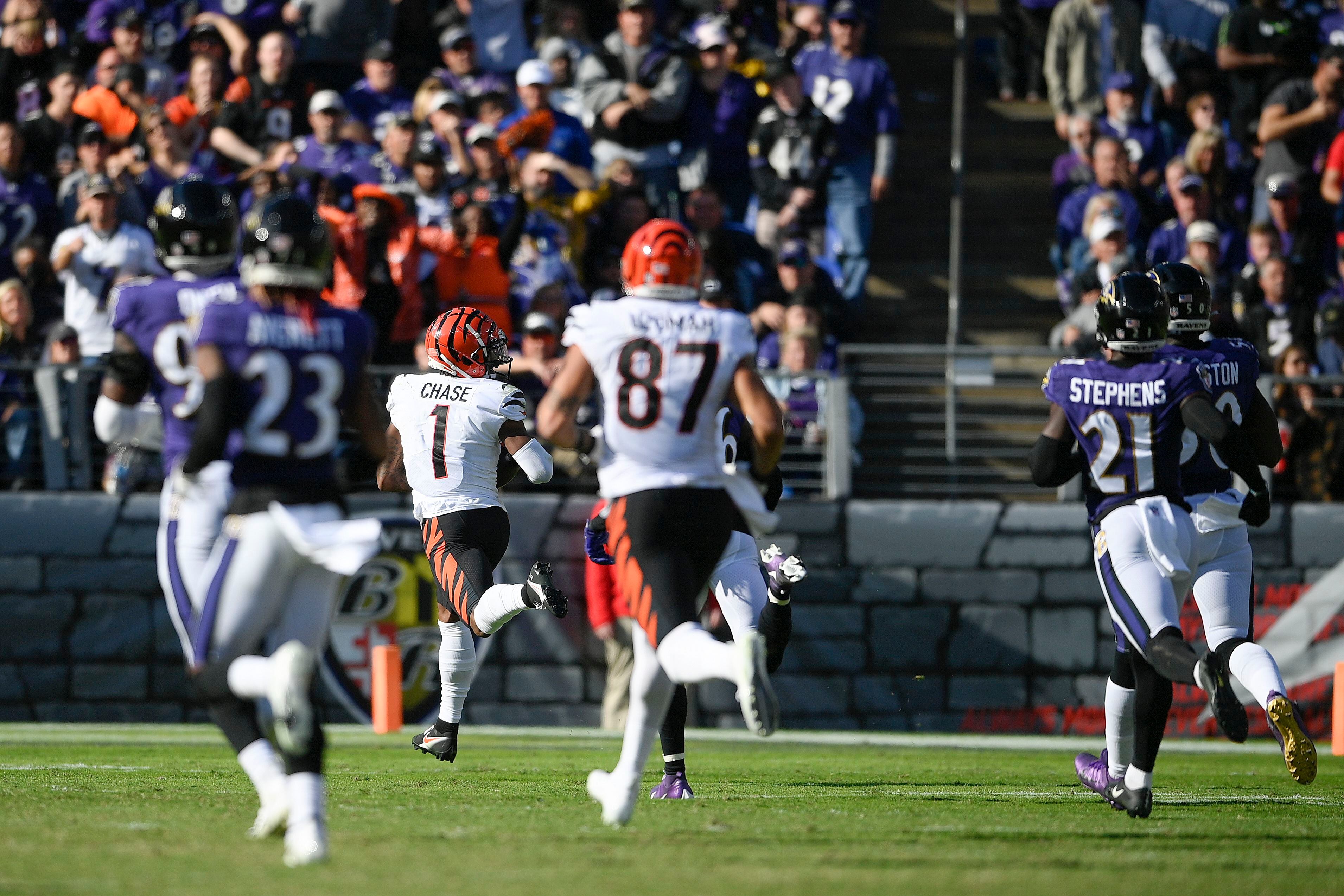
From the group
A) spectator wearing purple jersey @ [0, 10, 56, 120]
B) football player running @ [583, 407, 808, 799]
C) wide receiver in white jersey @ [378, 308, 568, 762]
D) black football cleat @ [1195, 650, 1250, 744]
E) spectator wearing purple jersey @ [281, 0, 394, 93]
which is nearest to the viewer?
black football cleat @ [1195, 650, 1250, 744]

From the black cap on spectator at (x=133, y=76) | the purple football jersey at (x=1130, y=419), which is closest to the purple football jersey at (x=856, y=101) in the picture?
the black cap on spectator at (x=133, y=76)

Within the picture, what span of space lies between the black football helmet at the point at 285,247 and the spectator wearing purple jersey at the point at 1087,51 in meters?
11.7

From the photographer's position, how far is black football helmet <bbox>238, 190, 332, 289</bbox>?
5645mm

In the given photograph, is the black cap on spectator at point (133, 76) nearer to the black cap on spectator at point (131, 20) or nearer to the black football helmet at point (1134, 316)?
the black cap on spectator at point (131, 20)

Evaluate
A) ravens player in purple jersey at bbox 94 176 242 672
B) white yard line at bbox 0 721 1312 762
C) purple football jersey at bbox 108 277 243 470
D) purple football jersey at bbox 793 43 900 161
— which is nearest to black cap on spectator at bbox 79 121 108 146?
white yard line at bbox 0 721 1312 762

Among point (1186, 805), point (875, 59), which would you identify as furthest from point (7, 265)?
point (1186, 805)

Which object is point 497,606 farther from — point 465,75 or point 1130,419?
point 465,75

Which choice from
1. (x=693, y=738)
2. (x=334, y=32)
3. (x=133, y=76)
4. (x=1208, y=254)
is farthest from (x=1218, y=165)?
(x=133, y=76)

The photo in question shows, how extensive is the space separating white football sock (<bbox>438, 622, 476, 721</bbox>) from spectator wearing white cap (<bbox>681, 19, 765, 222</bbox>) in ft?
22.2

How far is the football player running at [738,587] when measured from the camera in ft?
25.2

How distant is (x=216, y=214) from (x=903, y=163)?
1178 cm

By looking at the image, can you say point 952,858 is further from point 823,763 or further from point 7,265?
point 7,265

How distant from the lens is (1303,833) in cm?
686

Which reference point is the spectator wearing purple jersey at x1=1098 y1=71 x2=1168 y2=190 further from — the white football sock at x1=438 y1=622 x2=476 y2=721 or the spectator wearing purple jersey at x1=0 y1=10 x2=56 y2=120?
the spectator wearing purple jersey at x1=0 y1=10 x2=56 y2=120
